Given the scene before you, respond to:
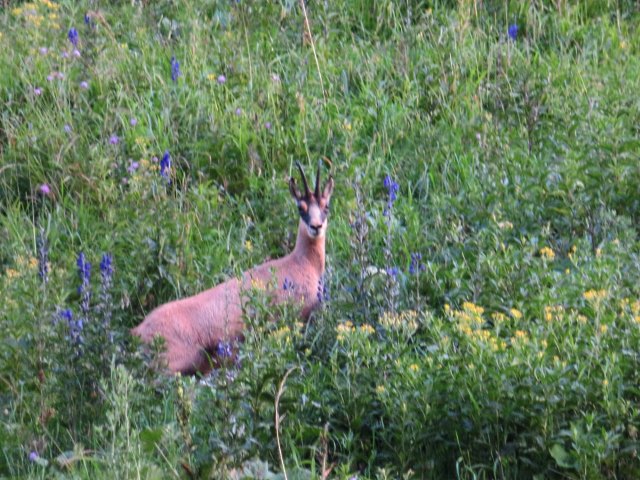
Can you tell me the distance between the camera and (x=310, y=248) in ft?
22.1

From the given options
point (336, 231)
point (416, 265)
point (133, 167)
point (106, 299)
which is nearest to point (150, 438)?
point (106, 299)

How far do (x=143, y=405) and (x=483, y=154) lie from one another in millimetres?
3122

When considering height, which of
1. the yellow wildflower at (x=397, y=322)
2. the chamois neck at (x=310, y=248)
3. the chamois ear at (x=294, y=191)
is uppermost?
the yellow wildflower at (x=397, y=322)

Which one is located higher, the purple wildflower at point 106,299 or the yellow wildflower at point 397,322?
the purple wildflower at point 106,299

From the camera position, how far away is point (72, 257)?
265 inches

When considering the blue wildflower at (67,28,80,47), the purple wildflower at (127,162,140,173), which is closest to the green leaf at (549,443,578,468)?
the purple wildflower at (127,162,140,173)

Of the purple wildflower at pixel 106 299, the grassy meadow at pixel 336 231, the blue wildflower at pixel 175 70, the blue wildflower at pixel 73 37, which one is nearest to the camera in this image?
the grassy meadow at pixel 336 231

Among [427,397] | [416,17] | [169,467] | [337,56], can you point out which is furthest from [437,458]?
[416,17]

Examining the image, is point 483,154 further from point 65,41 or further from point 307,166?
point 65,41

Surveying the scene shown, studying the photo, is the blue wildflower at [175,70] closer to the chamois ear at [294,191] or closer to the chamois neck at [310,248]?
the chamois ear at [294,191]

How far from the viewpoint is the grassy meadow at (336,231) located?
4.64 meters

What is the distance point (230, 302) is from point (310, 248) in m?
1.10

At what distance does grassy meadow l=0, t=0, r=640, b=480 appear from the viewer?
4.64 meters

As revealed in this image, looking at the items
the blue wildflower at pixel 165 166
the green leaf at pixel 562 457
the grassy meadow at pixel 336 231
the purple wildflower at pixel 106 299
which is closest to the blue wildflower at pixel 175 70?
the grassy meadow at pixel 336 231
